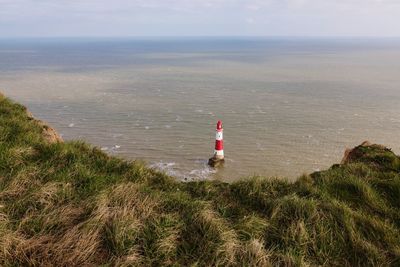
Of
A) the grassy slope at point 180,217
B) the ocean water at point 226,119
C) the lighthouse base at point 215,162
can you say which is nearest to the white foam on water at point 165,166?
the ocean water at point 226,119

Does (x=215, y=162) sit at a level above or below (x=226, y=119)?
below

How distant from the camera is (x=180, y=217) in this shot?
14.6ft

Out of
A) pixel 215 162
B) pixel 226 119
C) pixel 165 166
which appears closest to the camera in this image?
pixel 165 166

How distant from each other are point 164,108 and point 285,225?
19982 millimetres

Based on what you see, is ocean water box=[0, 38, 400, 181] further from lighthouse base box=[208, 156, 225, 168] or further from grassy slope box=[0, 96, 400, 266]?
grassy slope box=[0, 96, 400, 266]

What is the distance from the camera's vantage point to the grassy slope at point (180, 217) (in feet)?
12.3

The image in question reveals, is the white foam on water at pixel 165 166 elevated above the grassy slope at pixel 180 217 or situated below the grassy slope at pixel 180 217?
below

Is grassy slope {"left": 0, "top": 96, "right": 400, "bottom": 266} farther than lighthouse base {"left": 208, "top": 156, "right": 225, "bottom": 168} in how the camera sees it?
No

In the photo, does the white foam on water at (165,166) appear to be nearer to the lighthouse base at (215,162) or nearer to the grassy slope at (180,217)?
the lighthouse base at (215,162)

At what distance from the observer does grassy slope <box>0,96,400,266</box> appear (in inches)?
147

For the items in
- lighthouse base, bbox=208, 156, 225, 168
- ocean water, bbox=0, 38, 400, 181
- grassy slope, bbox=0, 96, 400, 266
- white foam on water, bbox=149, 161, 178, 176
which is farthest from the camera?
ocean water, bbox=0, 38, 400, 181

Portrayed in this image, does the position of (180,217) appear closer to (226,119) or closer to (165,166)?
(165,166)

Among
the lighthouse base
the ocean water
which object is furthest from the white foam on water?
the lighthouse base

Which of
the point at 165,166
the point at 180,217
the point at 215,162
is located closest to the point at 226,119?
the point at 215,162
